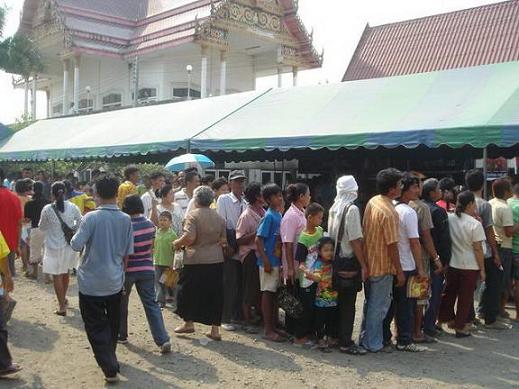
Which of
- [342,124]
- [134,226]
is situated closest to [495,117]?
[342,124]

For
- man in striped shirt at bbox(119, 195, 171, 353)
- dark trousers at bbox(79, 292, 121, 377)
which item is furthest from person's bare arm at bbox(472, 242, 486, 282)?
dark trousers at bbox(79, 292, 121, 377)

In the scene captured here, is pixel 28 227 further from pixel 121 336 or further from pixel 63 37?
pixel 63 37

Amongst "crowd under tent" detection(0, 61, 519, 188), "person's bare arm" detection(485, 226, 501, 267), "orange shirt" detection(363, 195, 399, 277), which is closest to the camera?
"orange shirt" detection(363, 195, 399, 277)

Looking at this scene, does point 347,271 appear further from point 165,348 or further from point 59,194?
point 59,194

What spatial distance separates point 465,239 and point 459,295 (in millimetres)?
548

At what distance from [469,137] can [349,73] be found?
16.0 m

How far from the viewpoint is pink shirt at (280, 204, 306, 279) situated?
499cm

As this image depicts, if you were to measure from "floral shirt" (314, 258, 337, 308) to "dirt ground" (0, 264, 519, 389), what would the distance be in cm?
46

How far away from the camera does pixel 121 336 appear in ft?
16.8

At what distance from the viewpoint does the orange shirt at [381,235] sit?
15.3 ft

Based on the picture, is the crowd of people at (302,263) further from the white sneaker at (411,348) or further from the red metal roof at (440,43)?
the red metal roof at (440,43)

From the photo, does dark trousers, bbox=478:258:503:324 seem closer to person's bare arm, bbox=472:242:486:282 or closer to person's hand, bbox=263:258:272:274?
person's bare arm, bbox=472:242:486:282

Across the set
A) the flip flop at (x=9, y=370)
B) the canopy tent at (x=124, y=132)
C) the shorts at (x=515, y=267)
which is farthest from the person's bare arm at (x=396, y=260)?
the canopy tent at (x=124, y=132)

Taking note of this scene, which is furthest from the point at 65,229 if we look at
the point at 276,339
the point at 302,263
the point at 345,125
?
the point at 345,125
